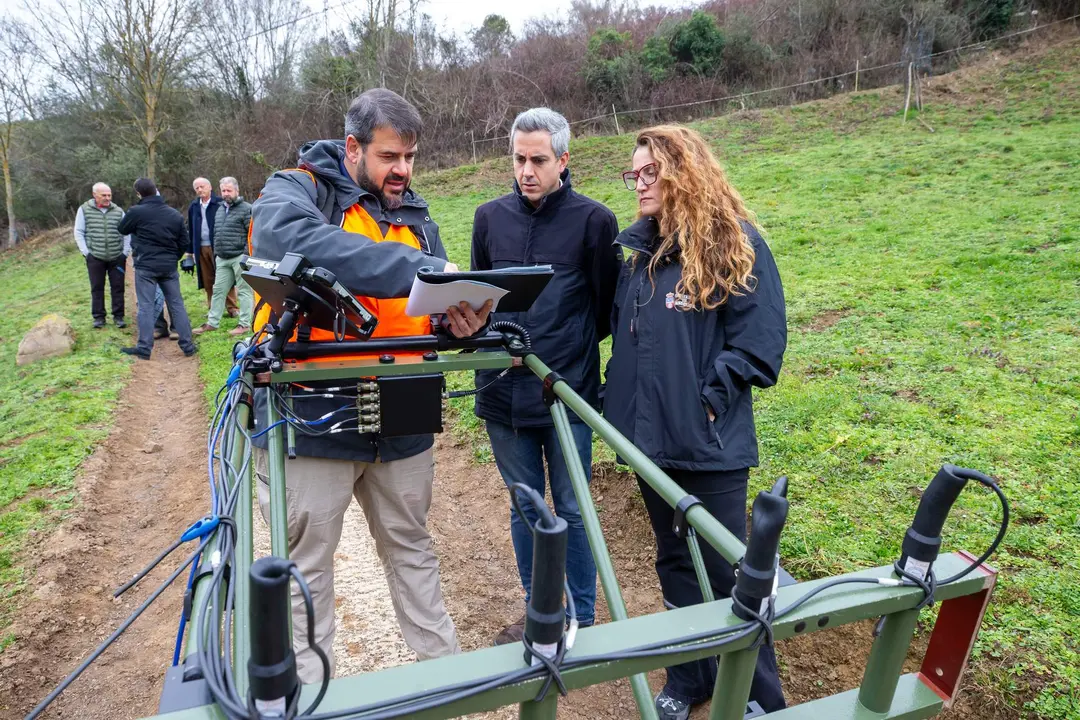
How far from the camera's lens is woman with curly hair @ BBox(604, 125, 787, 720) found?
8.11ft

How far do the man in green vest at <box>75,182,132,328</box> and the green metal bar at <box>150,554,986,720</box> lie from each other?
9.40 meters

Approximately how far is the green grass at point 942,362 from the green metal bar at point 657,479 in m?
1.85

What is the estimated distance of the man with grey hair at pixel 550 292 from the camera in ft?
9.72

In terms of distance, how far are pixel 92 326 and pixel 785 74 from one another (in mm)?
20391

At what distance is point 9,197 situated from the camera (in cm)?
2383

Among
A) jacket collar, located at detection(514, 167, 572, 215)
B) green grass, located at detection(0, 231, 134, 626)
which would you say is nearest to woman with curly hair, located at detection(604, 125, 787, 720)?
jacket collar, located at detection(514, 167, 572, 215)

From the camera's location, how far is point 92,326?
33.5 feet

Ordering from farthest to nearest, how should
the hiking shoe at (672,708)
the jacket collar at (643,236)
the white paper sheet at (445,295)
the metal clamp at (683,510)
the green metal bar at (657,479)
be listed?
the hiking shoe at (672,708), the jacket collar at (643,236), the white paper sheet at (445,295), the metal clamp at (683,510), the green metal bar at (657,479)

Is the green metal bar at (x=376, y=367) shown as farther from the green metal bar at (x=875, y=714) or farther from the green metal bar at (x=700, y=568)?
the green metal bar at (x=875, y=714)

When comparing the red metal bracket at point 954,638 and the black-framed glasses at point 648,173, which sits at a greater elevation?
the black-framed glasses at point 648,173

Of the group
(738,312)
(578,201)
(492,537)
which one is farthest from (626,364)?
(492,537)

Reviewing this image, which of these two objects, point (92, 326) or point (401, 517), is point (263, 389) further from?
point (92, 326)

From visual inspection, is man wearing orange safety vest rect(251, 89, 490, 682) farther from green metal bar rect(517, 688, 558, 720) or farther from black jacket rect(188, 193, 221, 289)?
black jacket rect(188, 193, 221, 289)

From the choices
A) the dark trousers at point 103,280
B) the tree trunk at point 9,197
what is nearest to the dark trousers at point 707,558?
the dark trousers at point 103,280
